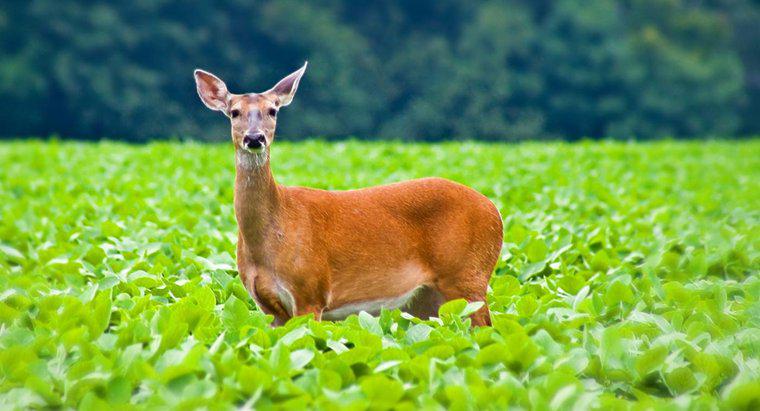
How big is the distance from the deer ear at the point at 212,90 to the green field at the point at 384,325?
0.86 metres

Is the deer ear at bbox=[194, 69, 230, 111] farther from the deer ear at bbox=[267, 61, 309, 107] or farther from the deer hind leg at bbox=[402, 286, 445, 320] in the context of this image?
the deer hind leg at bbox=[402, 286, 445, 320]

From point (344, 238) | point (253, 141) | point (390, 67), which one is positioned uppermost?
point (253, 141)

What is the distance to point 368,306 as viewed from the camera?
4.82 m

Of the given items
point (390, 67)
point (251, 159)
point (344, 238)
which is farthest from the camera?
point (390, 67)

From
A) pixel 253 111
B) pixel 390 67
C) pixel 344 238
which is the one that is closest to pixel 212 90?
pixel 253 111

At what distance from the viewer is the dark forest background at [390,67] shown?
1377 inches

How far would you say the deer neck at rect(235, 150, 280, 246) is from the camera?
4.58 meters

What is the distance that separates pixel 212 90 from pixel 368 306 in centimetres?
120

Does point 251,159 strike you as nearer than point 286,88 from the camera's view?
Yes

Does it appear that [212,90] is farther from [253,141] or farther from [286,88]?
[253,141]

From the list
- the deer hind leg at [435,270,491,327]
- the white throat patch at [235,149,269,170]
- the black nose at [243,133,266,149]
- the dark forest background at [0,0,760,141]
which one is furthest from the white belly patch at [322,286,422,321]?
the dark forest background at [0,0,760,141]

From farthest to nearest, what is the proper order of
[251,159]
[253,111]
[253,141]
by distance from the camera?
[251,159], [253,111], [253,141]

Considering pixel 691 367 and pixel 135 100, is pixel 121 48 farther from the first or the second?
pixel 691 367

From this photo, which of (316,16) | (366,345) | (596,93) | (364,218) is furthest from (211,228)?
(596,93)
